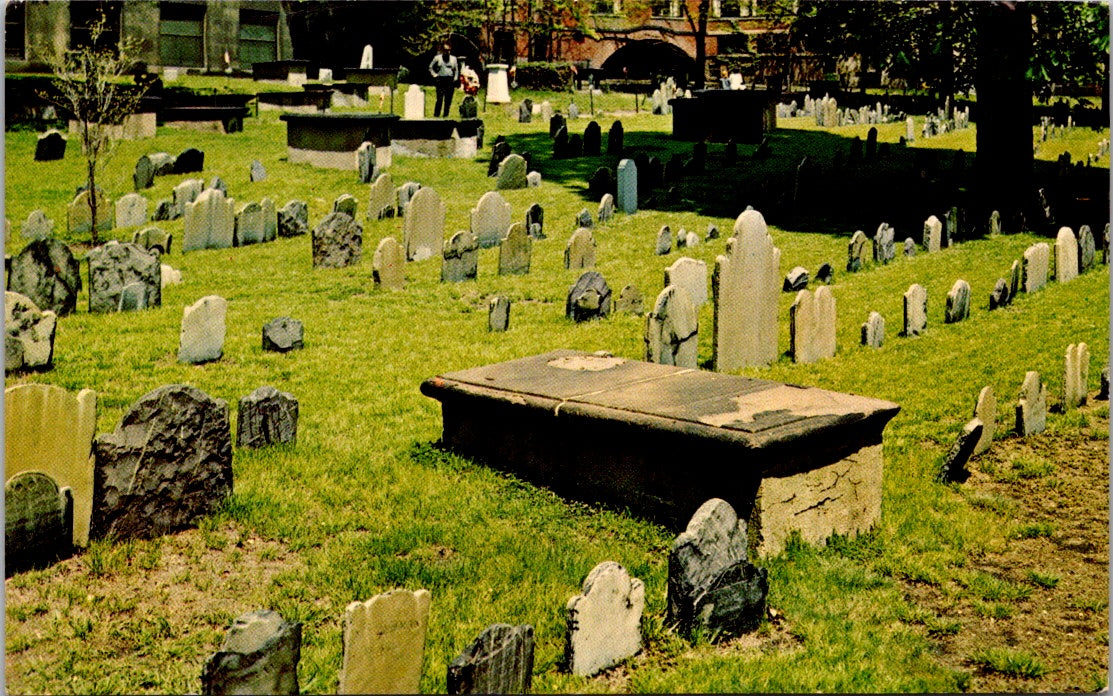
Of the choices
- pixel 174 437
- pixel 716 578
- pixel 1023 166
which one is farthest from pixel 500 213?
pixel 716 578

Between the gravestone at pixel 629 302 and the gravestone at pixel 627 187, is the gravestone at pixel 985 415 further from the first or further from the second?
the gravestone at pixel 627 187

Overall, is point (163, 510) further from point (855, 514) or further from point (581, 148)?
point (581, 148)

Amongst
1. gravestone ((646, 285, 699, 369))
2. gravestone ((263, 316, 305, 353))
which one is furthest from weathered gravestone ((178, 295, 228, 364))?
gravestone ((646, 285, 699, 369))

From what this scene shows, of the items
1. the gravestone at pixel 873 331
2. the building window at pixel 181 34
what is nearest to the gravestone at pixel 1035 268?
the gravestone at pixel 873 331

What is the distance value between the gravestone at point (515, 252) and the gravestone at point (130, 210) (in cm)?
719

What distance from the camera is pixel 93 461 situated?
591 cm

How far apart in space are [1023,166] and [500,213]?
29.0 feet

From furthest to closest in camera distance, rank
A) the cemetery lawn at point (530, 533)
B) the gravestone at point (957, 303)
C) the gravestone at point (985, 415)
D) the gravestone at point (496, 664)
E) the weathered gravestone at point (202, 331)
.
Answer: the gravestone at point (957, 303) → the weathered gravestone at point (202, 331) → the gravestone at point (985, 415) → the cemetery lawn at point (530, 533) → the gravestone at point (496, 664)

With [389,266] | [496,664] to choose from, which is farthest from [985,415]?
[389,266]

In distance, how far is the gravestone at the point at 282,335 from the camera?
1052 centimetres

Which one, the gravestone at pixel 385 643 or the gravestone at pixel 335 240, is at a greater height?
the gravestone at pixel 335 240

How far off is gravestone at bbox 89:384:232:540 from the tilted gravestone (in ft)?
0.24

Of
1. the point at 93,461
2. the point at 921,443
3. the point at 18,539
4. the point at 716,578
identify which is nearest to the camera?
the point at 716,578

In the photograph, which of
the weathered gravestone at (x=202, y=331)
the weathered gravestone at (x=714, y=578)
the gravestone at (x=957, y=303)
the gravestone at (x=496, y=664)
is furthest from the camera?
the gravestone at (x=957, y=303)
